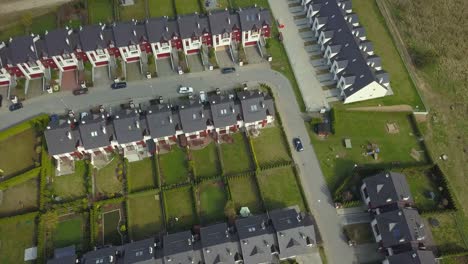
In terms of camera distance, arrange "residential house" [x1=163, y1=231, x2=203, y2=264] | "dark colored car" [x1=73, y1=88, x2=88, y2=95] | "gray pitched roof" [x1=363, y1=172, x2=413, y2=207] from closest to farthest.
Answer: "residential house" [x1=163, y1=231, x2=203, y2=264] < "gray pitched roof" [x1=363, y1=172, x2=413, y2=207] < "dark colored car" [x1=73, y1=88, x2=88, y2=95]

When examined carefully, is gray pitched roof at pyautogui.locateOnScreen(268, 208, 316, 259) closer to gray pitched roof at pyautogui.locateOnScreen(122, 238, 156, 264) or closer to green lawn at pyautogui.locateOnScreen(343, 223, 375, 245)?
green lawn at pyautogui.locateOnScreen(343, 223, 375, 245)

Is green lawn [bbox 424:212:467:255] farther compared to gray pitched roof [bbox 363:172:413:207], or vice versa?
green lawn [bbox 424:212:467:255]

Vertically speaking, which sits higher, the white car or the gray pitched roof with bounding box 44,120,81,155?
the white car

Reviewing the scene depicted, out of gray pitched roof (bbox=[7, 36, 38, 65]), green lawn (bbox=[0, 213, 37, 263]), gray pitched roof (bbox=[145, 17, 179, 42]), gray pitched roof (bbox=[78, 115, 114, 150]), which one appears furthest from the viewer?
gray pitched roof (bbox=[145, 17, 179, 42])

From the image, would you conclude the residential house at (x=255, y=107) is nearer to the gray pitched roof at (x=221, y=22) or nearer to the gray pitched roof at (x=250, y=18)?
the gray pitched roof at (x=221, y=22)

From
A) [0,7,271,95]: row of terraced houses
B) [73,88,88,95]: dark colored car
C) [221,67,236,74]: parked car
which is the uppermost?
[0,7,271,95]: row of terraced houses

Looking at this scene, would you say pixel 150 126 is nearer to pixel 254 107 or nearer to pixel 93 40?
pixel 254 107

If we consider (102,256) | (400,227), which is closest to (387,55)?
(400,227)

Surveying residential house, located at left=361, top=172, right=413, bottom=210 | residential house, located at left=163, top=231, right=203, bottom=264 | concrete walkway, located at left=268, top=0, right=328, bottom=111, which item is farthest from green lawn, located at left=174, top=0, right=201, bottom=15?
residential house, located at left=361, top=172, right=413, bottom=210
